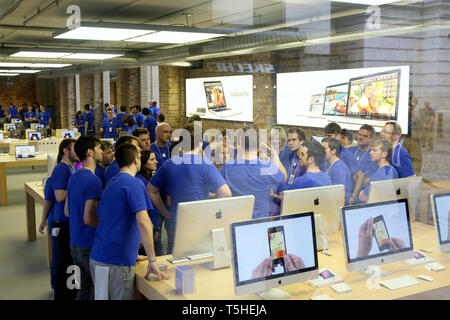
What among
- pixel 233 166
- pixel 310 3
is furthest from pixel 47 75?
pixel 233 166

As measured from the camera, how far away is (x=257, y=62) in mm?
10844

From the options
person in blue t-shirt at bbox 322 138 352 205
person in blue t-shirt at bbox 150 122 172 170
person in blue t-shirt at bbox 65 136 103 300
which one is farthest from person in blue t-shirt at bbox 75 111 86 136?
person in blue t-shirt at bbox 65 136 103 300

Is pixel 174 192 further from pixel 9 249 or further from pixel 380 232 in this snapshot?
pixel 9 249

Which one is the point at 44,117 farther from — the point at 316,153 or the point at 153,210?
the point at 316,153

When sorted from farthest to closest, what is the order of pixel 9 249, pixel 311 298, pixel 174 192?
pixel 9 249 → pixel 174 192 → pixel 311 298

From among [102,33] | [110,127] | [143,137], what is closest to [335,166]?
[143,137]

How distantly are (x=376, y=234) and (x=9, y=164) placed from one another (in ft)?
22.5

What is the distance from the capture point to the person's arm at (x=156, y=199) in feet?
12.6

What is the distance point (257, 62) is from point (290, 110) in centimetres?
169

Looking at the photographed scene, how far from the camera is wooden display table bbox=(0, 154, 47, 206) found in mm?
7738

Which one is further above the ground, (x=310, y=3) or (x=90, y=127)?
(x=310, y=3)

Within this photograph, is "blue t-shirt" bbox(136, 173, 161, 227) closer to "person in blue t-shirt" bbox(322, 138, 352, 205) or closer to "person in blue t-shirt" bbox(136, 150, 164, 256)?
"person in blue t-shirt" bbox(136, 150, 164, 256)

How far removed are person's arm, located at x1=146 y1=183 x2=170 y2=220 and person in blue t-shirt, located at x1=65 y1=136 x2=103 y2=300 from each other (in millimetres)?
602

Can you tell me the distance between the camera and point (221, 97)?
12.4 metres
